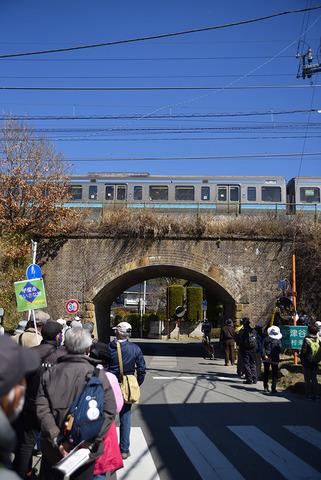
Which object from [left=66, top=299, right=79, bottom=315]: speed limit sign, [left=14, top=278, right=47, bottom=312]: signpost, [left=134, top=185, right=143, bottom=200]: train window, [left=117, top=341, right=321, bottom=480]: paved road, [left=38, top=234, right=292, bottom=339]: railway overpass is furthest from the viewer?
[left=134, top=185, right=143, bottom=200]: train window

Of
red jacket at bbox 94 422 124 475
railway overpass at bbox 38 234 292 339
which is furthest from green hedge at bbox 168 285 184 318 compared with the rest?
red jacket at bbox 94 422 124 475

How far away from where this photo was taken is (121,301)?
Result: 7769 cm

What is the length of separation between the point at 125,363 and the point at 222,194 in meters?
20.1

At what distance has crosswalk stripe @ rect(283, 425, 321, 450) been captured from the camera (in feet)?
24.3

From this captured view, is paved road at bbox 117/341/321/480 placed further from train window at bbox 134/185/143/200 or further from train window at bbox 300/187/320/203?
train window at bbox 300/187/320/203

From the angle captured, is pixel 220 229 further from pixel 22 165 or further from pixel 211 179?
pixel 22 165

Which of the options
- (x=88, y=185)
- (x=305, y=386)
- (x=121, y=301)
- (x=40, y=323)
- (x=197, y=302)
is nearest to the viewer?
(x=40, y=323)

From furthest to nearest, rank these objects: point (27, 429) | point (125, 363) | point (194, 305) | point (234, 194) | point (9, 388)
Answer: point (194, 305), point (234, 194), point (125, 363), point (27, 429), point (9, 388)

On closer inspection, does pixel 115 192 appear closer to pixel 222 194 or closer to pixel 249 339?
pixel 222 194

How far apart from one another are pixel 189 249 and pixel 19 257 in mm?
7790

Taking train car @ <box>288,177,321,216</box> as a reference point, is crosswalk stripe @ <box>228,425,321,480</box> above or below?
below

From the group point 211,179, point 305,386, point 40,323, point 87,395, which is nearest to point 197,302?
point 211,179

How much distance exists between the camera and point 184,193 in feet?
85.8

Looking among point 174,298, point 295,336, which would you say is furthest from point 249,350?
point 174,298
